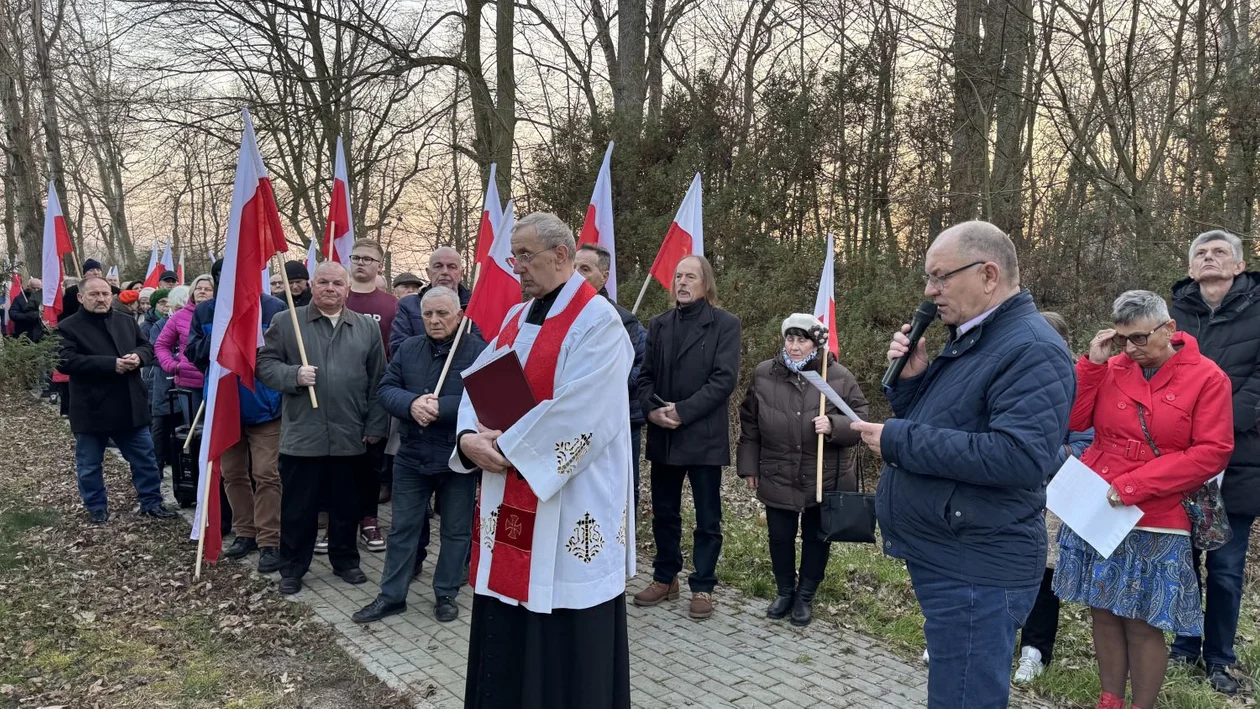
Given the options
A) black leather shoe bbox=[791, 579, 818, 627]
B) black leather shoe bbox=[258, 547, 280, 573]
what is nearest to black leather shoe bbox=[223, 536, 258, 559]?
black leather shoe bbox=[258, 547, 280, 573]

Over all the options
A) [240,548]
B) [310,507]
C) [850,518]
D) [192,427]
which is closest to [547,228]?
[850,518]

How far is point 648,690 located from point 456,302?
259 cm

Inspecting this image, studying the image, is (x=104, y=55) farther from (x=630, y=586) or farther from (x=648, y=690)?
(x=648, y=690)

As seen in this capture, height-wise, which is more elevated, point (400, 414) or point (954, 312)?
point (954, 312)

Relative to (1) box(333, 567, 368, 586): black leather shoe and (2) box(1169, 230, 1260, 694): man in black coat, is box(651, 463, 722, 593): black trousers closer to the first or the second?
(1) box(333, 567, 368, 586): black leather shoe

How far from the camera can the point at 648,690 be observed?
439cm

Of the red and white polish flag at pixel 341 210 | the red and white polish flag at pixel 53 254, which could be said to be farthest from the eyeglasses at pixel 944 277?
the red and white polish flag at pixel 53 254

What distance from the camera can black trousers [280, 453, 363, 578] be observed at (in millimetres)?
5668

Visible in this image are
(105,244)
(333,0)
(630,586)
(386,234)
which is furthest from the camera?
(105,244)

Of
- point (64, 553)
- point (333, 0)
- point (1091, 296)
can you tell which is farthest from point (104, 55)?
point (1091, 296)

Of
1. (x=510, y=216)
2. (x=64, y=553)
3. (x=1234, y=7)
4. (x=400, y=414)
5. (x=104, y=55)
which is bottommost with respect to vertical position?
(x=64, y=553)

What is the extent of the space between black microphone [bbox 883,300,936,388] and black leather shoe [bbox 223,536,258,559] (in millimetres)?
5145

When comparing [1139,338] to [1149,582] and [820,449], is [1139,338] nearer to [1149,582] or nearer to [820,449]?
[1149,582]

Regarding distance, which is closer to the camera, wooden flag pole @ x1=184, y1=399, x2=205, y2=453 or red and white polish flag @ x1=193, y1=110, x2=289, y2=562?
red and white polish flag @ x1=193, y1=110, x2=289, y2=562
